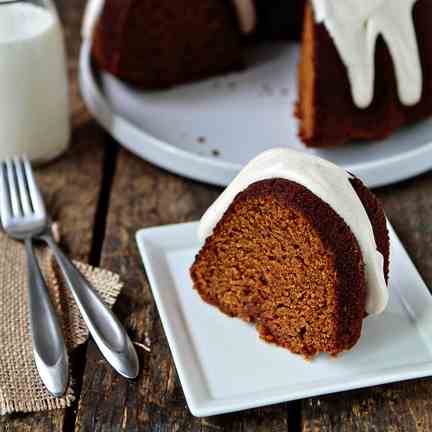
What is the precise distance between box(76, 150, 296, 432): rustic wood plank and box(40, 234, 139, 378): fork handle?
27mm

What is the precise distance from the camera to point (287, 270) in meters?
1.40

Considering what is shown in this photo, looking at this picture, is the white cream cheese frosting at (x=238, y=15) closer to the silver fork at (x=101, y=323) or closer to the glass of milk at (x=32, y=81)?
the glass of milk at (x=32, y=81)

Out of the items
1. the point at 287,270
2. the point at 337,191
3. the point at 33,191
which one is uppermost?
the point at 337,191

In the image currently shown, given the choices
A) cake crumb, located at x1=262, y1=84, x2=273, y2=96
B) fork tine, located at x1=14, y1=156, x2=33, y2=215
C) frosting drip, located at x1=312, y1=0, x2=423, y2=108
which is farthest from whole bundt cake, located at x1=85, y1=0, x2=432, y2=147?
fork tine, located at x1=14, y1=156, x2=33, y2=215

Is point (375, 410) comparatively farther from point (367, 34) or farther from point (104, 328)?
point (367, 34)

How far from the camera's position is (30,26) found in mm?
1929

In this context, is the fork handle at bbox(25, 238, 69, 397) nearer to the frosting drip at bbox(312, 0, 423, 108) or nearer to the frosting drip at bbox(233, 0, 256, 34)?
the frosting drip at bbox(312, 0, 423, 108)

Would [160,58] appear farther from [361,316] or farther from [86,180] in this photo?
[361,316]

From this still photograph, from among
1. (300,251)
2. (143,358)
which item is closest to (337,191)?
(300,251)

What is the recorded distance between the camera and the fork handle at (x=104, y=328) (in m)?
1.41

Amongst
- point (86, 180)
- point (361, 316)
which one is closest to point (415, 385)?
point (361, 316)

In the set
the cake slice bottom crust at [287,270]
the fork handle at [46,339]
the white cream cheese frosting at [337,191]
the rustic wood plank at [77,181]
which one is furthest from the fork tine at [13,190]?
the white cream cheese frosting at [337,191]

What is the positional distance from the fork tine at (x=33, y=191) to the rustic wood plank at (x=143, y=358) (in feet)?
0.53

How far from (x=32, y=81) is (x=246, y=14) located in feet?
2.43
